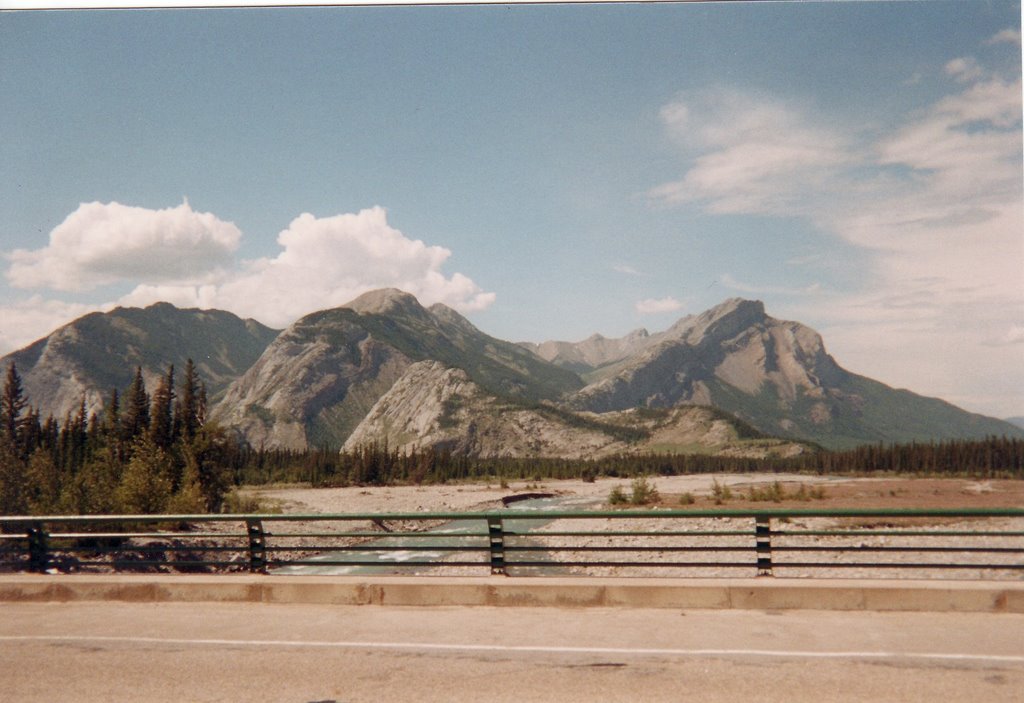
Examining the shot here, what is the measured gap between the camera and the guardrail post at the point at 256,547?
13.9 metres

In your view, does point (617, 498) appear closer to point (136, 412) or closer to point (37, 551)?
point (37, 551)

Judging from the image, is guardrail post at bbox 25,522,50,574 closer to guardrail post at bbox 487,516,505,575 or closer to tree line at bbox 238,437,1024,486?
guardrail post at bbox 487,516,505,575

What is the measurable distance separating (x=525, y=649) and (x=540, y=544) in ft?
157

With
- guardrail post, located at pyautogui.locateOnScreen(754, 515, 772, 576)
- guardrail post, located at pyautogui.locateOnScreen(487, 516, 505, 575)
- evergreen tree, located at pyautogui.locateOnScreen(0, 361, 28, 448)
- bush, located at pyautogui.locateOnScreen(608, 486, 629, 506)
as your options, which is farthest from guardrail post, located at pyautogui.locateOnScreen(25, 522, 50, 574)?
evergreen tree, located at pyautogui.locateOnScreen(0, 361, 28, 448)

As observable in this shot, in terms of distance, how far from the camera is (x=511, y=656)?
9.41 meters

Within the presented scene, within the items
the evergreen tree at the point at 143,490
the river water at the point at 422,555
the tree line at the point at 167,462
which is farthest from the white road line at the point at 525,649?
the tree line at the point at 167,462

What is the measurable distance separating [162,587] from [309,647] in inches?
186

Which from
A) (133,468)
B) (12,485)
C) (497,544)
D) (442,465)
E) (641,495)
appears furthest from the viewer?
(442,465)

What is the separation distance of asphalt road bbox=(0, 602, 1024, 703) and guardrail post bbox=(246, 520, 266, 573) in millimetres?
1727

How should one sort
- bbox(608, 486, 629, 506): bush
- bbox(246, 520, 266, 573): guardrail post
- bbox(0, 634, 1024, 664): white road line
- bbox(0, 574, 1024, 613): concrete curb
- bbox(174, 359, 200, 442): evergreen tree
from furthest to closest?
bbox(174, 359, 200, 442): evergreen tree → bbox(608, 486, 629, 506): bush → bbox(246, 520, 266, 573): guardrail post → bbox(0, 574, 1024, 613): concrete curb → bbox(0, 634, 1024, 664): white road line

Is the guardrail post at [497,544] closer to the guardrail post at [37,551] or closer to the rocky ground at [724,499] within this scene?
the guardrail post at [37,551]

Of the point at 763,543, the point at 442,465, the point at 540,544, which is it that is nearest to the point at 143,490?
the point at 540,544

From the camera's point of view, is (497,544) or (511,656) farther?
(497,544)

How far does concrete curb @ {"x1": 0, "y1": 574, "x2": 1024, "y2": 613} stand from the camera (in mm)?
10992
